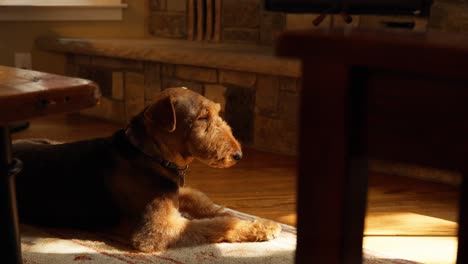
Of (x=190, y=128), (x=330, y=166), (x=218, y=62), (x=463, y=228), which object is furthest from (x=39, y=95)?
(x=218, y=62)

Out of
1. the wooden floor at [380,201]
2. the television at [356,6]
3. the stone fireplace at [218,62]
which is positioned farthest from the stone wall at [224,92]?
the television at [356,6]

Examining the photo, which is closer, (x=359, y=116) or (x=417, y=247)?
(x=359, y=116)

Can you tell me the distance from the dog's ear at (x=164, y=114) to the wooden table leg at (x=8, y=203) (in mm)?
567

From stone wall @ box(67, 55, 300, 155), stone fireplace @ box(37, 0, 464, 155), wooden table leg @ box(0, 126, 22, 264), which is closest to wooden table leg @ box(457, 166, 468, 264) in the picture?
wooden table leg @ box(0, 126, 22, 264)

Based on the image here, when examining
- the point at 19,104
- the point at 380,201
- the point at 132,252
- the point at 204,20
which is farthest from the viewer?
the point at 204,20

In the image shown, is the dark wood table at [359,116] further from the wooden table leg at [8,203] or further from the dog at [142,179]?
the dog at [142,179]

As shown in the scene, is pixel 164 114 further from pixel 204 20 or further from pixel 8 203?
pixel 204 20

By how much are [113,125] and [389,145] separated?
3.15 metres

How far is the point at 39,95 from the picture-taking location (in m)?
1.11

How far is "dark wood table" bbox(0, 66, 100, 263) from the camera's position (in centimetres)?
108

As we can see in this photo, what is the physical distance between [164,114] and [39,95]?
803mm

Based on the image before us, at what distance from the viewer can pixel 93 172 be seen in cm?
197

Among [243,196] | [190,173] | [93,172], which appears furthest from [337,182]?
[190,173]

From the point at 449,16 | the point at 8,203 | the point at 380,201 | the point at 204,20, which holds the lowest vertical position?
the point at 380,201
